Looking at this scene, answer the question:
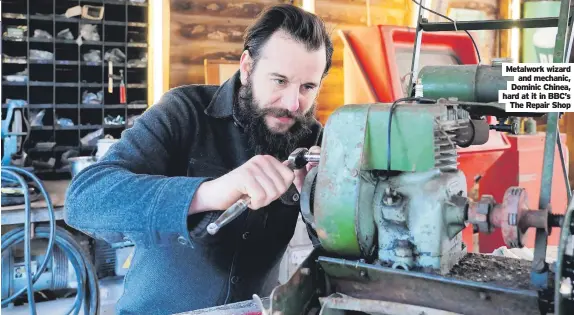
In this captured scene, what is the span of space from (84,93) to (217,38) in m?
0.99

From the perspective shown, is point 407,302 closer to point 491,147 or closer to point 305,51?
point 305,51

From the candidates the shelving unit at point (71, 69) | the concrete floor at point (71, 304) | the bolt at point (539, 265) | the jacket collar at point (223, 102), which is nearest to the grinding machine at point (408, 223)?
the bolt at point (539, 265)

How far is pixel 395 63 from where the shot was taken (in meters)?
3.04

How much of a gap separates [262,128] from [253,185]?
493mm

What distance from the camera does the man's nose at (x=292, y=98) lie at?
1474 mm

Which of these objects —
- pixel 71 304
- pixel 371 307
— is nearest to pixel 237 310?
pixel 371 307

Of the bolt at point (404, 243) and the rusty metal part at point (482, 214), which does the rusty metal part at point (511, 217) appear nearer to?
the rusty metal part at point (482, 214)

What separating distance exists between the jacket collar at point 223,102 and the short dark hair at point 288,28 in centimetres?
11

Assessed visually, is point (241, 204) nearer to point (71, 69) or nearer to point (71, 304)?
point (71, 304)

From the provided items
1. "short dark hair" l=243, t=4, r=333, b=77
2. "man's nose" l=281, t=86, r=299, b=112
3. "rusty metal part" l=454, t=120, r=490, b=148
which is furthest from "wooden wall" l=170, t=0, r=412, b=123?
"rusty metal part" l=454, t=120, r=490, b=148

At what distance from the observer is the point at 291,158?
111 cm

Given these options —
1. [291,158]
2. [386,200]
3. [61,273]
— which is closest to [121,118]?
[61,273]

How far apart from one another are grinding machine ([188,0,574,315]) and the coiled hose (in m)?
1.98

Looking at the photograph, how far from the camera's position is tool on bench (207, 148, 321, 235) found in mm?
1017
